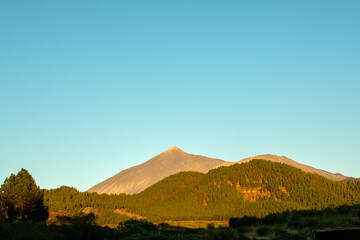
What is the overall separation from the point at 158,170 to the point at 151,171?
3.47m

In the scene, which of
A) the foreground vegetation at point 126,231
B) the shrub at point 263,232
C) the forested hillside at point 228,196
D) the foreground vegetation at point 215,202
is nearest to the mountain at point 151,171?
the forested hillside at point 228,196

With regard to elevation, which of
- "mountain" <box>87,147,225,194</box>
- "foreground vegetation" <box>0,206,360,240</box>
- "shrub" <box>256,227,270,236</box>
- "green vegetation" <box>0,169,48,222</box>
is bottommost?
"shrub" <box>256,227,270,236</box>

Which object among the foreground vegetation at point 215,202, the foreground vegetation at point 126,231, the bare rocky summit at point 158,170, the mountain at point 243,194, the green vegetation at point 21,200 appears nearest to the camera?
the foreground vegetation at point 126,231

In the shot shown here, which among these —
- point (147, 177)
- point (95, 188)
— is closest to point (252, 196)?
point (147, 177)

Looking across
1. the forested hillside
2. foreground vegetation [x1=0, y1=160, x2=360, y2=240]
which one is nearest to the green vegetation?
foreground vegetation [x1=0, y1=160, x2=360, y2=240]

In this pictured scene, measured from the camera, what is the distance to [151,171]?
180000mm

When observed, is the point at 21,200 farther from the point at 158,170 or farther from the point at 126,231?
the point at 158,170

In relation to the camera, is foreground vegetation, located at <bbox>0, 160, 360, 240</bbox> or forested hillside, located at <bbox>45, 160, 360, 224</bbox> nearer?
foreground vegetation, located at <bbox>0, 160, 360, 240</bbox>

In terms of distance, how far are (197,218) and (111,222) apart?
1024cm

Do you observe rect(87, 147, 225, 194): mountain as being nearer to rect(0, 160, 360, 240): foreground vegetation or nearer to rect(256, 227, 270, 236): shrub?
rect(0, 160, 360, 240): foreground vegetation

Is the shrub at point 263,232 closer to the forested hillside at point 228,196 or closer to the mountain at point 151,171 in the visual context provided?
the forested hillside at point 228,196

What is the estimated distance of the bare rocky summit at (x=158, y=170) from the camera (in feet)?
557

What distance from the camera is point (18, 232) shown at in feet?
53.5

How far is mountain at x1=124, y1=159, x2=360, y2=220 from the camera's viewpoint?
1781 inches
